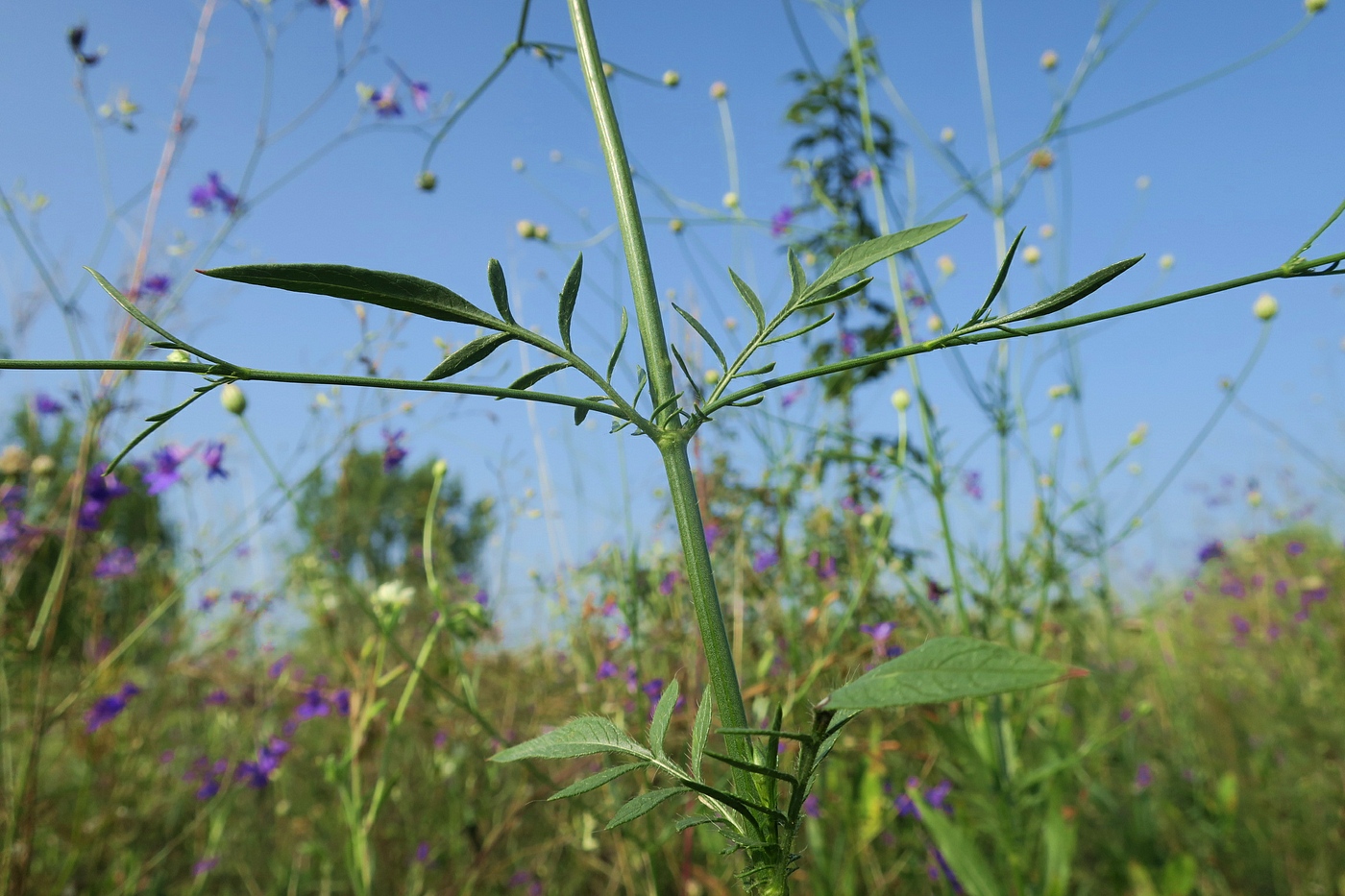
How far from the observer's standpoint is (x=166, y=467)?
1.68 m

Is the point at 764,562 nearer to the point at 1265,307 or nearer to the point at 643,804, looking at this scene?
the point at 1265,307

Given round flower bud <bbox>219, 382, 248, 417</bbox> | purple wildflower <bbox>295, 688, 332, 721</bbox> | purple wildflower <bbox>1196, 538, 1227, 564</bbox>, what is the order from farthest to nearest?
purple wildflower <bbox>1196, 538, 1227, 564</bbox> → purple wildflower <bbox>295, 688, 332, 721</bbox> → round flower bud <bbox>219, 382, 248, 417</bbox>

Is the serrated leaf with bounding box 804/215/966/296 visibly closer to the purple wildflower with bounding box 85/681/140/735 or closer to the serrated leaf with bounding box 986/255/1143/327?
the serrated leaf with bounding box 986/255/1143/327

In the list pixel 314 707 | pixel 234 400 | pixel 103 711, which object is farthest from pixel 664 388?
pixel 103 711

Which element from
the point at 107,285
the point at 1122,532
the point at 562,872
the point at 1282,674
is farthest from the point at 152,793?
the point at 1282,674

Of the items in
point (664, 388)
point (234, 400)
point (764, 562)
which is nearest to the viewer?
point (664, 388)

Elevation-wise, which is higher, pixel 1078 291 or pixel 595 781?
pixel 1078 291

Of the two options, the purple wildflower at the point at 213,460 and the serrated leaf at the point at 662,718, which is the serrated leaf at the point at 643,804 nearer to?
the serrated leaf at the point at 662,718

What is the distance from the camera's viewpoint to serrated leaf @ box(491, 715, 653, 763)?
31 centimetres

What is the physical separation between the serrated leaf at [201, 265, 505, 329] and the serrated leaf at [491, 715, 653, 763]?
165 millimetres

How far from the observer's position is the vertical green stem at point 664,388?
0.31 metres

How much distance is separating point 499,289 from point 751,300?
114 millimetres

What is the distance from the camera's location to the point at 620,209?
35cm

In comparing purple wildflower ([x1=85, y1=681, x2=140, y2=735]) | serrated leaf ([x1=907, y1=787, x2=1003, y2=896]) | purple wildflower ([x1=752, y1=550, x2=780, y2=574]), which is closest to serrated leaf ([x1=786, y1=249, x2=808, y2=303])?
serrated leaf ([x1=907, y1=787, x2=1003, y2=896])
